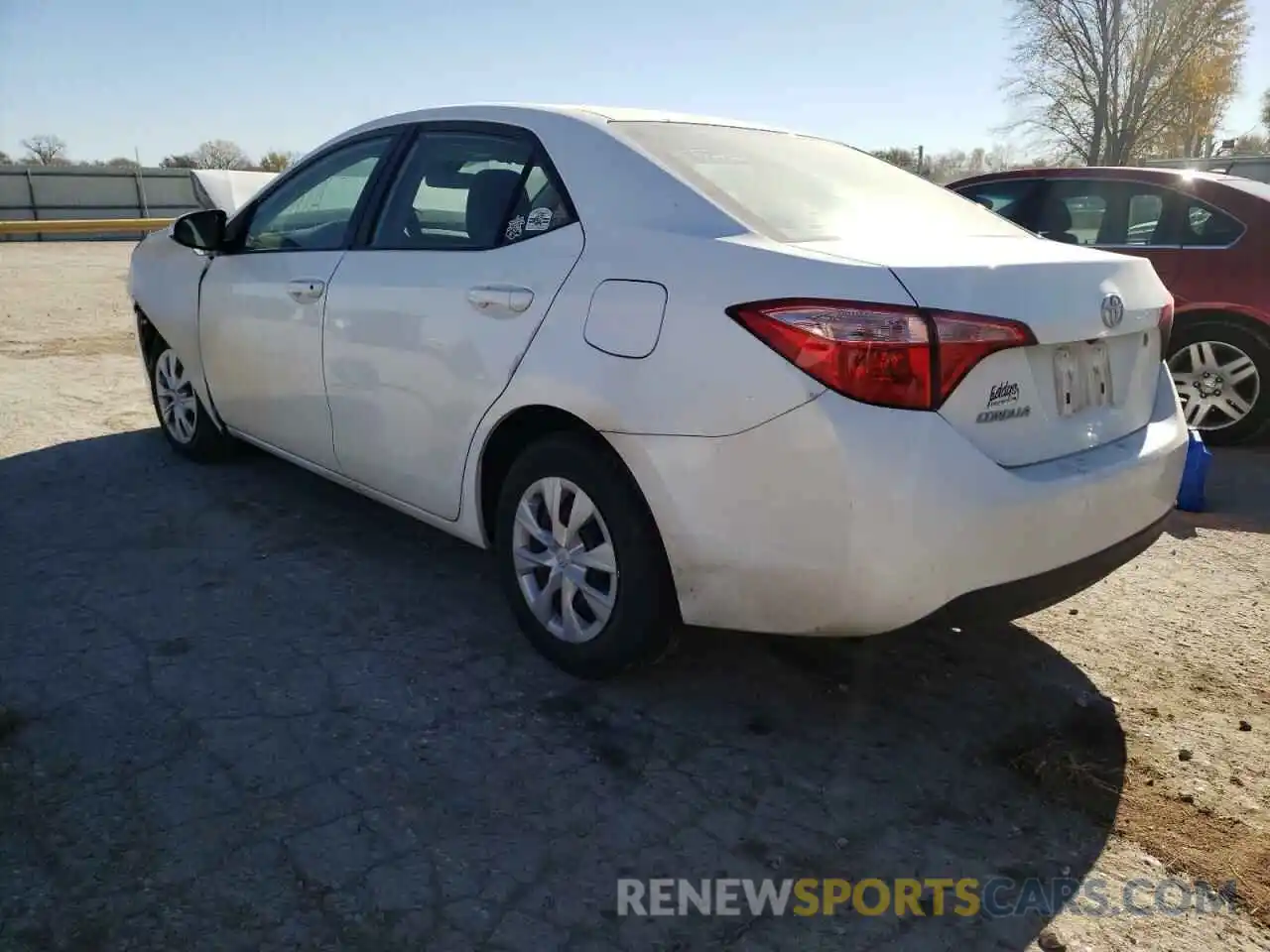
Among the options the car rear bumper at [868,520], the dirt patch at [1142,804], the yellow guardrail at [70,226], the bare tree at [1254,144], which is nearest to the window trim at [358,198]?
the car rear bumper at [868,520]

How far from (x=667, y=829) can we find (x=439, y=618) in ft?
4.47

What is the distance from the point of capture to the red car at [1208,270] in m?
5.65

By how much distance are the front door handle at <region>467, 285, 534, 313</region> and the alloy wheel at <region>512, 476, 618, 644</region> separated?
518 mm

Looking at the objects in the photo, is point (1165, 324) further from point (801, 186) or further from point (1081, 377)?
point (801, 186)

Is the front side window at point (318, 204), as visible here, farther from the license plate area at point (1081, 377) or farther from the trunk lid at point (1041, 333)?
the license plate area at point (1081, 377)

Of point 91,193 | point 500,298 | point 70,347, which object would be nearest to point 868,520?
point 500,298

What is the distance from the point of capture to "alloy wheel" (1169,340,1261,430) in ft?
18.7

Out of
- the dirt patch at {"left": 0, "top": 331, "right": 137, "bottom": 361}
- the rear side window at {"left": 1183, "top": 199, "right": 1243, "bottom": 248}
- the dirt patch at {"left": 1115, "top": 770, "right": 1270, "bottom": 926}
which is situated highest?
the rear side window at {"left": 1183, "top": 199, "right": 1243, "bottom": 248}

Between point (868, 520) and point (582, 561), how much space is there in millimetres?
934

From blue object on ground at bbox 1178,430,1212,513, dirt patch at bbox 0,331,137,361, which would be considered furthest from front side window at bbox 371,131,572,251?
dirt patch at bbox 0,331,137,361

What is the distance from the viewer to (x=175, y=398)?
5.02m

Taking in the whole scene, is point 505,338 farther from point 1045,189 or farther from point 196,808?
point 1045,189

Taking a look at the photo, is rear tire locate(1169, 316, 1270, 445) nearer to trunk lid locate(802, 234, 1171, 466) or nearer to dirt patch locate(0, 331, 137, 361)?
trunk lid locate(802, 234, 1171, 466)

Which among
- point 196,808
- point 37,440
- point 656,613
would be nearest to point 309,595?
point 196,808
